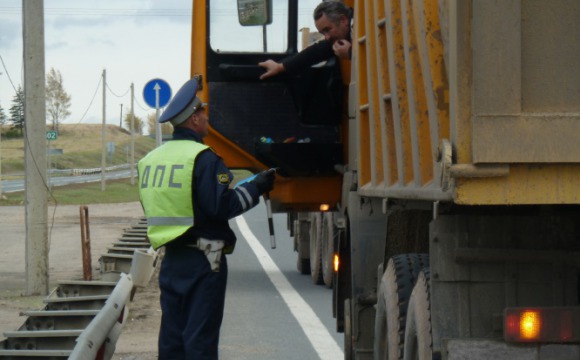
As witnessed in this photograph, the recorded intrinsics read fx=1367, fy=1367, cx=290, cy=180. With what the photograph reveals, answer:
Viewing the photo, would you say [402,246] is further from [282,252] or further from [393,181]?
[282,252]

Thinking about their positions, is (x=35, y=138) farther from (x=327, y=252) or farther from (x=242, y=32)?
(x=242, y=32)

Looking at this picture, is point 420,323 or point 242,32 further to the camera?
point 242,32

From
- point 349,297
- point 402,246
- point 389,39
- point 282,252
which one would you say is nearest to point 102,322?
point 349,297

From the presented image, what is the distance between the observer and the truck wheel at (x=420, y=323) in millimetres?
5762

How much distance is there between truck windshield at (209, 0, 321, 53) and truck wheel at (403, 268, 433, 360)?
4.88 m

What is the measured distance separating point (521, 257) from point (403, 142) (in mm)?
1045

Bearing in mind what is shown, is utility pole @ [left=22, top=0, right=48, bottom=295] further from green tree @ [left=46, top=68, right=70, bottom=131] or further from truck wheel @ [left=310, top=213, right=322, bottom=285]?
green tree @ [left=46, top=68, right=70, bottom=131]

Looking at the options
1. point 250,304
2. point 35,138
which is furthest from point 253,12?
point 35,138

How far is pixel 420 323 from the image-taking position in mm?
5871

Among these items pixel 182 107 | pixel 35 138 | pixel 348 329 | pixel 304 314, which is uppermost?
pixel 35 138

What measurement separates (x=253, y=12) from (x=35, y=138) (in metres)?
6.98

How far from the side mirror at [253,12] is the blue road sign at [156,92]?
694 inches

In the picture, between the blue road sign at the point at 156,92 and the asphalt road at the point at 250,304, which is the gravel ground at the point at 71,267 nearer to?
the asphalt road at the point at 250,304

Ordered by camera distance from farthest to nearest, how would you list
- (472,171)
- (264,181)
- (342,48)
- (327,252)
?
Answer: (327,252) < (342,48) < (264,181) < (472,171)
